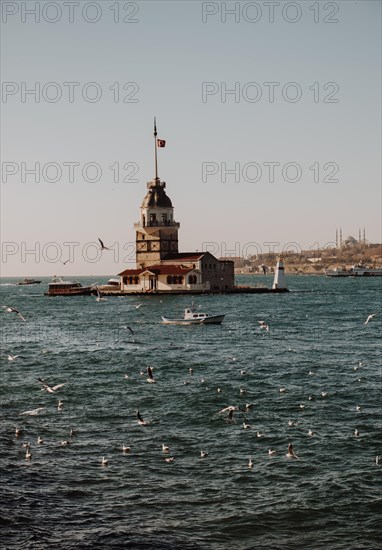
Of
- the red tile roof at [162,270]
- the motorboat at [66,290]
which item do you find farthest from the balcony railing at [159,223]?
the motorboat at [66,290]

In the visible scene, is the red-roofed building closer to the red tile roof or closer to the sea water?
the red tile roof

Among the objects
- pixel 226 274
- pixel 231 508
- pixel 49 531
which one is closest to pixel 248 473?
pixel 231 508

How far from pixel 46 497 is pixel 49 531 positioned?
9.56 ft

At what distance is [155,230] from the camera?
144625mm

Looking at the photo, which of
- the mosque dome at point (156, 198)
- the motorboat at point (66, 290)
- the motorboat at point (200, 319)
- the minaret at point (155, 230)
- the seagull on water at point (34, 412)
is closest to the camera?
the seagull on water at point (34, 412)


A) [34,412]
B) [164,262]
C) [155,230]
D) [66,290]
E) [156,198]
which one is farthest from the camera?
[66,290]

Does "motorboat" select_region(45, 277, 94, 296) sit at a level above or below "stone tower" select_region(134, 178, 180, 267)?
below

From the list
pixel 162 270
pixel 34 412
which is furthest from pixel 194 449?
pixel 162 270

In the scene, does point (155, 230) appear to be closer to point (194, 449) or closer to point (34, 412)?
point (34, 412)

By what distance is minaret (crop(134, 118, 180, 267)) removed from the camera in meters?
144

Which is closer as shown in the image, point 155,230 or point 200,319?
point 200,319

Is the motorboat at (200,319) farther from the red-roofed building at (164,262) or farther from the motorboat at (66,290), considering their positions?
the motorboat at (66,290)

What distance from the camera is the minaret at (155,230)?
144 meters

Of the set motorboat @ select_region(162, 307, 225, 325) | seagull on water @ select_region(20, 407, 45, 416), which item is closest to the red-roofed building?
motorboat @ select_region(162, 307, 225, 325)
